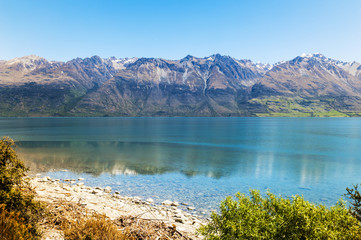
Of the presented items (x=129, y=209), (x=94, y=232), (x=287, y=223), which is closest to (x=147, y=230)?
(x=94, y=232)

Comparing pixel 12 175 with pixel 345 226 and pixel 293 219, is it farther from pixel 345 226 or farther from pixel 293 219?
pixel 345 226

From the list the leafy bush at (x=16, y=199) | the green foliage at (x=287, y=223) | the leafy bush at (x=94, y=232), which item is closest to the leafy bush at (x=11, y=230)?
the leafy bush at (x=16, y=199)

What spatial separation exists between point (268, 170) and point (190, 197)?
96.2ft

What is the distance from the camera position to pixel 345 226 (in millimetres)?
12148

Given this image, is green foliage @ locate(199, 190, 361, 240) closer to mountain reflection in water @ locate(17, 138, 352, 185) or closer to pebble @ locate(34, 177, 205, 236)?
pebble @ locate(34, 177, 205, 236)

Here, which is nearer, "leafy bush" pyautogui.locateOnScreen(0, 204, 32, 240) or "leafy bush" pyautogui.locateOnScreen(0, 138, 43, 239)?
"leafy bush" pyautogui.locateOnScreen(0, 204, 32, 240)

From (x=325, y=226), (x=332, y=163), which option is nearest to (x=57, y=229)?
(x=325, y=226)

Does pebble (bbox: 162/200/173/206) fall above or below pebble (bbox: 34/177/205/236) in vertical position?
below

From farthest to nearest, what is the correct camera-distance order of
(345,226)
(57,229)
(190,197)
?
(190,197), (57,229), (345,226)

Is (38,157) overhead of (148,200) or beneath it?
beneath

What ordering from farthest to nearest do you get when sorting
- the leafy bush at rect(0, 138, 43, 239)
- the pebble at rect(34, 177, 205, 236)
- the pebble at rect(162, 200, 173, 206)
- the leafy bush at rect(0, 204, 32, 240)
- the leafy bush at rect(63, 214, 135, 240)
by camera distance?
the pebble at rect(162, 200, 173, 206) < the pebble at rect(34, 177, 205, 236) < the leafy bush at rect(0, 138, 43, 239) < the leafy bush at rect(63, 214, 135, 240) < the leafy bush at rect(0, 204, 32, 240)

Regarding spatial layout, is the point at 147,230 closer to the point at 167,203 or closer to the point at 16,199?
the point at 16,199

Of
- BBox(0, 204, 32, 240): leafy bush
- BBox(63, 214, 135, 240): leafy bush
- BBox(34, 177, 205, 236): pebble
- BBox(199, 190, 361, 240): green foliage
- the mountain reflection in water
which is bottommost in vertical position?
the mountain reflection in water

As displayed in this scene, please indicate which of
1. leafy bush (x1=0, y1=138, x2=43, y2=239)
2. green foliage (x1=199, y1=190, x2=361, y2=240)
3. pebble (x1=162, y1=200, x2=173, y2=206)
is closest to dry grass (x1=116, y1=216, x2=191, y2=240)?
green foliage (x1=199, y1=190, x2=361, y2=240)
